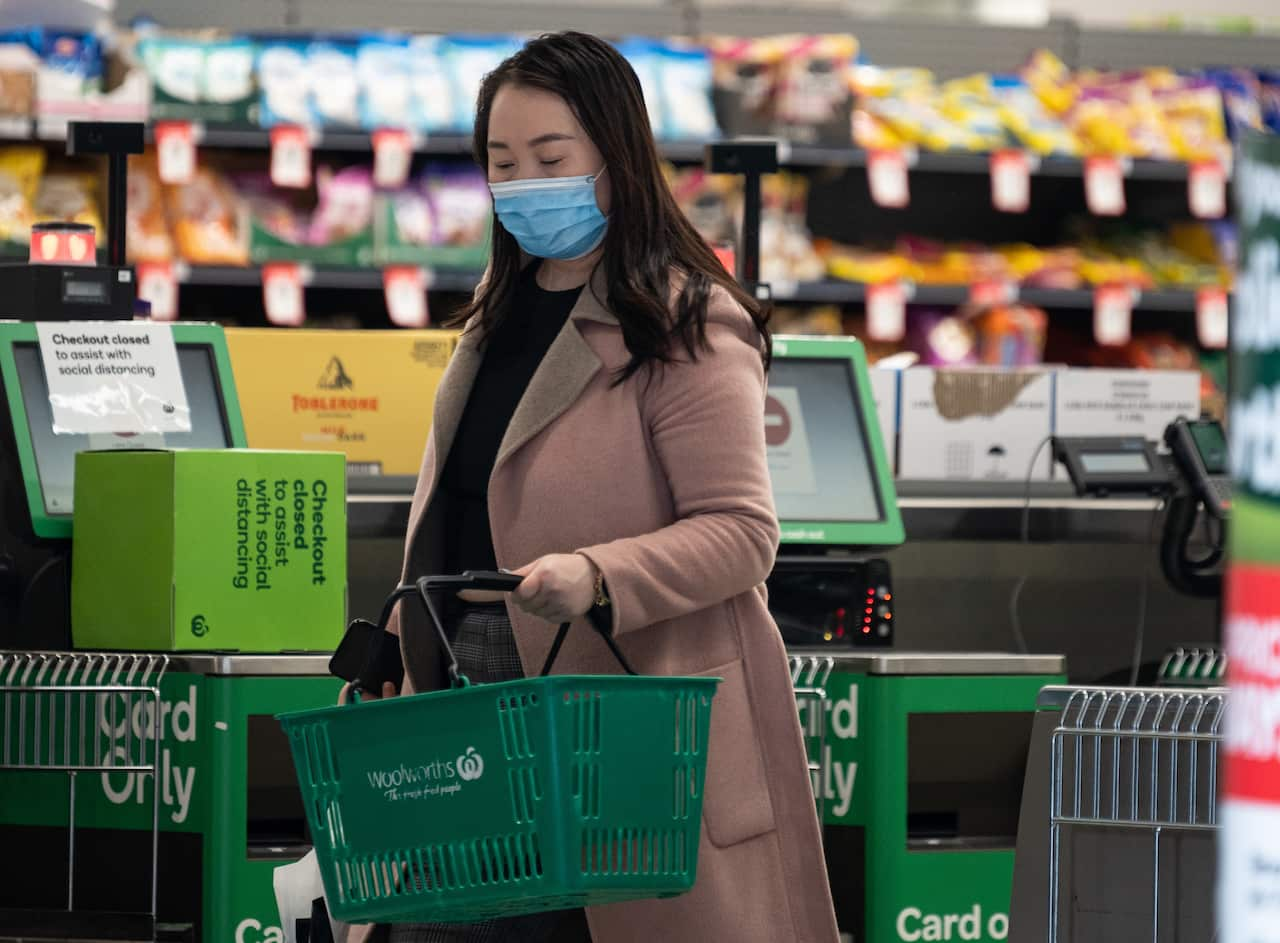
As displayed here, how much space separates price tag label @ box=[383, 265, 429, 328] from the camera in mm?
5652

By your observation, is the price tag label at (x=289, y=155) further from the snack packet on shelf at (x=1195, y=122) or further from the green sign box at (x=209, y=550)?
the green sign box at (x=209, y=550)

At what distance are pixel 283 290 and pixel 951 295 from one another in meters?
1.94

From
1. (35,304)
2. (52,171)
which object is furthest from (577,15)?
(35,304)

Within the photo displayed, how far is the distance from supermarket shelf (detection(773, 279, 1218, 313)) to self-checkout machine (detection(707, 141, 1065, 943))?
2.31 m

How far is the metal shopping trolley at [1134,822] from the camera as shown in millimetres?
2207

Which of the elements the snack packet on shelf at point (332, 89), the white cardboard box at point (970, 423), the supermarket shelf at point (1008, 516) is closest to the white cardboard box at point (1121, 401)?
the white cardboard box at point (970, 423)

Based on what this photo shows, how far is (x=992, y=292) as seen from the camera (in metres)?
6.07

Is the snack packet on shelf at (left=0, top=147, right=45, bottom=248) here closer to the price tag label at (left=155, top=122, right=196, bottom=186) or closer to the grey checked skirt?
the price tag label at (left=155, top=122, right=196, bottom=186)

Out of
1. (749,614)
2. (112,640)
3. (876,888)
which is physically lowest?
(876,888)

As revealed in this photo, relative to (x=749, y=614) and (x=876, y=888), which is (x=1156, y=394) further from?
(x=749, y=614)

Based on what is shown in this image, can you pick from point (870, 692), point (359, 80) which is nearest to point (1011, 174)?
point (359, 80)

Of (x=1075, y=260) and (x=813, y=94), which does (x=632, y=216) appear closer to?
(x=813, y=94)

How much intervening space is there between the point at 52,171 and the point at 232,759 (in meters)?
3.57

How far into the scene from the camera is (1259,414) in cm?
106
